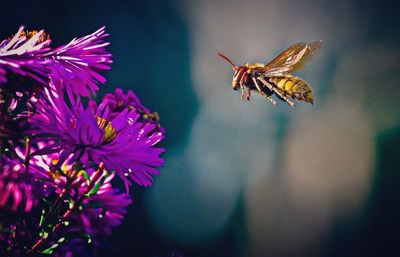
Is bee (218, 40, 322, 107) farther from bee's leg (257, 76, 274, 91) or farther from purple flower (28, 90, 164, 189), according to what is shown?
purple flower (28, 90, 164, 189)

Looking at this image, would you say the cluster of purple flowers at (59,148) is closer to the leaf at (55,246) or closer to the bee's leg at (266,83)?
the leaf at (55,246)

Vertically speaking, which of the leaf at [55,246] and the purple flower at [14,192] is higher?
the purple flower at [14,192]

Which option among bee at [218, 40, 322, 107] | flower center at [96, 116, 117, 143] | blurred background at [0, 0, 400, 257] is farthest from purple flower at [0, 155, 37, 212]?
blurred background at [0, 0, 400, 257]

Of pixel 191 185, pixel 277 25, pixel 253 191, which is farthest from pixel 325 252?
pixel 277 25

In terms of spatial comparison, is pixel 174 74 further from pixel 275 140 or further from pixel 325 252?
pixel 325 252

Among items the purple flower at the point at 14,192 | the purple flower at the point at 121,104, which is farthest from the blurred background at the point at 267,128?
the purple flower at the point at 14,192

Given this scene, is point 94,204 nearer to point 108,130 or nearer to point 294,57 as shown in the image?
point 108,130

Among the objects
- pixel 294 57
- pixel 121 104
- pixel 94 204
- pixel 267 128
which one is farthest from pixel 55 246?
pixel 267 128
